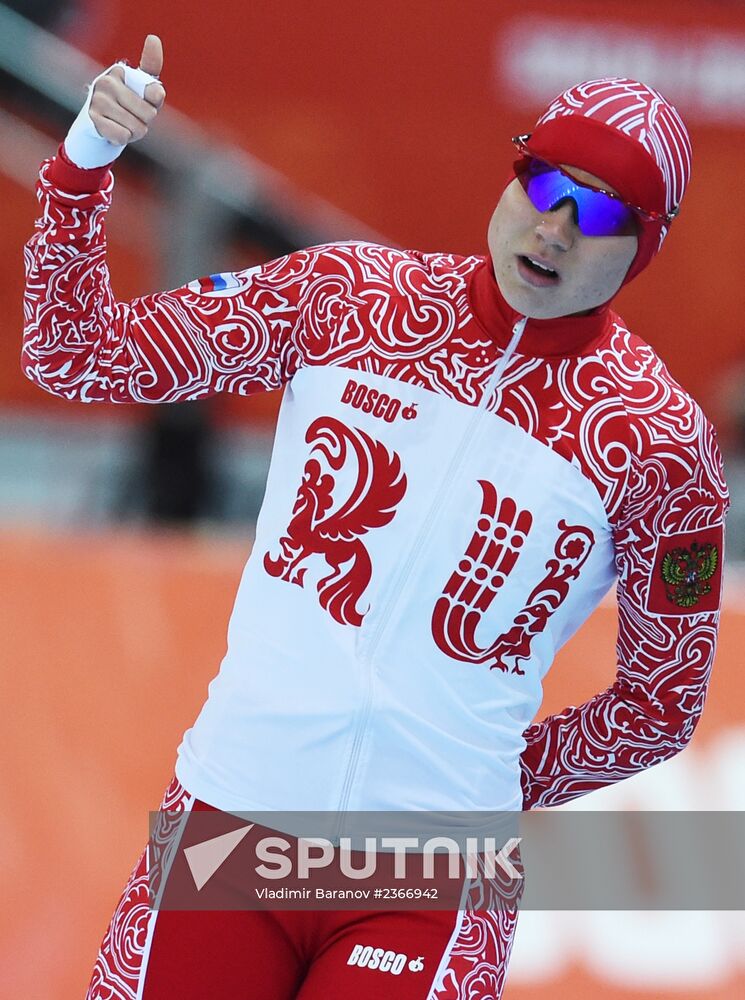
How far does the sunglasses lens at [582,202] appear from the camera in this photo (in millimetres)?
1691

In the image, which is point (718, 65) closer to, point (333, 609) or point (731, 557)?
point (731, 557)

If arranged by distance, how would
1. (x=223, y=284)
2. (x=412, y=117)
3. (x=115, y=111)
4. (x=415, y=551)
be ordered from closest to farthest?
(x=115, y=111), (x=415, y=551), (x=223, y=284), (x=412, y=117)

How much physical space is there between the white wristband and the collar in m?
0.48

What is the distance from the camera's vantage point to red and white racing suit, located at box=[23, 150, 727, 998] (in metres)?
1.75

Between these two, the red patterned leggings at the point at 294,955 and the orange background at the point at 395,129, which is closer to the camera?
the red patterned leggings at the point at 294,955

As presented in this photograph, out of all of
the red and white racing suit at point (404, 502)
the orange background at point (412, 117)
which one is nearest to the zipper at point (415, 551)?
the red and white racing suit at point (404, 502)

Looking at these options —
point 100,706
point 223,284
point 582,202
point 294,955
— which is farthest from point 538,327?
point 100,706

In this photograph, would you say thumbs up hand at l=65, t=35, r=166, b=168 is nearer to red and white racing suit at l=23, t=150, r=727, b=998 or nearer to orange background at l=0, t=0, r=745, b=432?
red and white racing suit at l=23, t=150, r=727, b=998

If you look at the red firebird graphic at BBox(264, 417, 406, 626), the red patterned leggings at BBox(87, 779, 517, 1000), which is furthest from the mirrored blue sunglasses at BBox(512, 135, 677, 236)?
the red patterned leggings at BBox(87, 779, 517, 1000)

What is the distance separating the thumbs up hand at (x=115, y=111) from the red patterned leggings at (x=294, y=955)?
92 centimetres

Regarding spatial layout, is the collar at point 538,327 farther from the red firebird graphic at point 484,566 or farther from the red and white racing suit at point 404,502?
the red firebird graphic at point 484,566

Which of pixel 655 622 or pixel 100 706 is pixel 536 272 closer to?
pixel 655 622

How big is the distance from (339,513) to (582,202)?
48cm

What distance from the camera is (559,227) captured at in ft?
5.53
